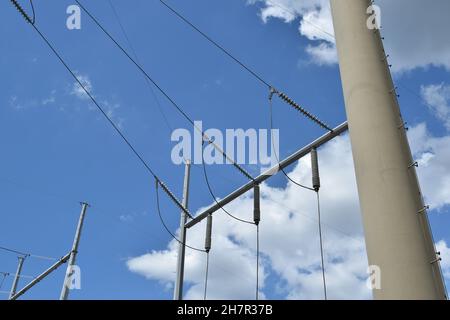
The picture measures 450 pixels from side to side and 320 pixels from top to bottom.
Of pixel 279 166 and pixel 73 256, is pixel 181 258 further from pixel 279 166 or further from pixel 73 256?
pixel 73 256

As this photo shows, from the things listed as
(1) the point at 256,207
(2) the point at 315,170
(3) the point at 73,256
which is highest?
(3) the point at 73,256

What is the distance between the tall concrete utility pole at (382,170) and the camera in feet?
17.1

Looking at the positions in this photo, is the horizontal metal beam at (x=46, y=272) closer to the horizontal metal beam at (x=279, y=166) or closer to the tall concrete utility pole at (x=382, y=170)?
the horizontal metal beam at (x=279, y=166)

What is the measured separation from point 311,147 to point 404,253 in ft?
18.6

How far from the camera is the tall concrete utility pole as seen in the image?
5.21 meters

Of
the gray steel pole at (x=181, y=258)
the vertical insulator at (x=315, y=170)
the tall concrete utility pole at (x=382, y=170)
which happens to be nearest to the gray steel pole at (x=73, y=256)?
the gray steel pole at (x=181, y=258)

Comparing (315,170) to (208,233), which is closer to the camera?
(315,170)

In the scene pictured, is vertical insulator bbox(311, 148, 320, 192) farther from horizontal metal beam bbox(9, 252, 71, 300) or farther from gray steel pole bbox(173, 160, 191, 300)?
horizontal metal beam bbox(9, 252, 71, 300)

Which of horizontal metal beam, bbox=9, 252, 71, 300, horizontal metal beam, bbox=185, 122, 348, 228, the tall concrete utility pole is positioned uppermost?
horizontal metal beam, bbox=9, 252, 71, 300

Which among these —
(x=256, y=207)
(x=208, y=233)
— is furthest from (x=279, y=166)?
(x=208, y=233)

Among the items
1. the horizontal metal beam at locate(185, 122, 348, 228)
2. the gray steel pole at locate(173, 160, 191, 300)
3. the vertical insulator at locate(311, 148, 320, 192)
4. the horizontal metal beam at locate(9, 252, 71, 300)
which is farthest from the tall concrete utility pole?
the horizontal metal beam at locate(9, 252, 71, 300)

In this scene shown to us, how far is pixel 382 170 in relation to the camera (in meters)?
5.82
